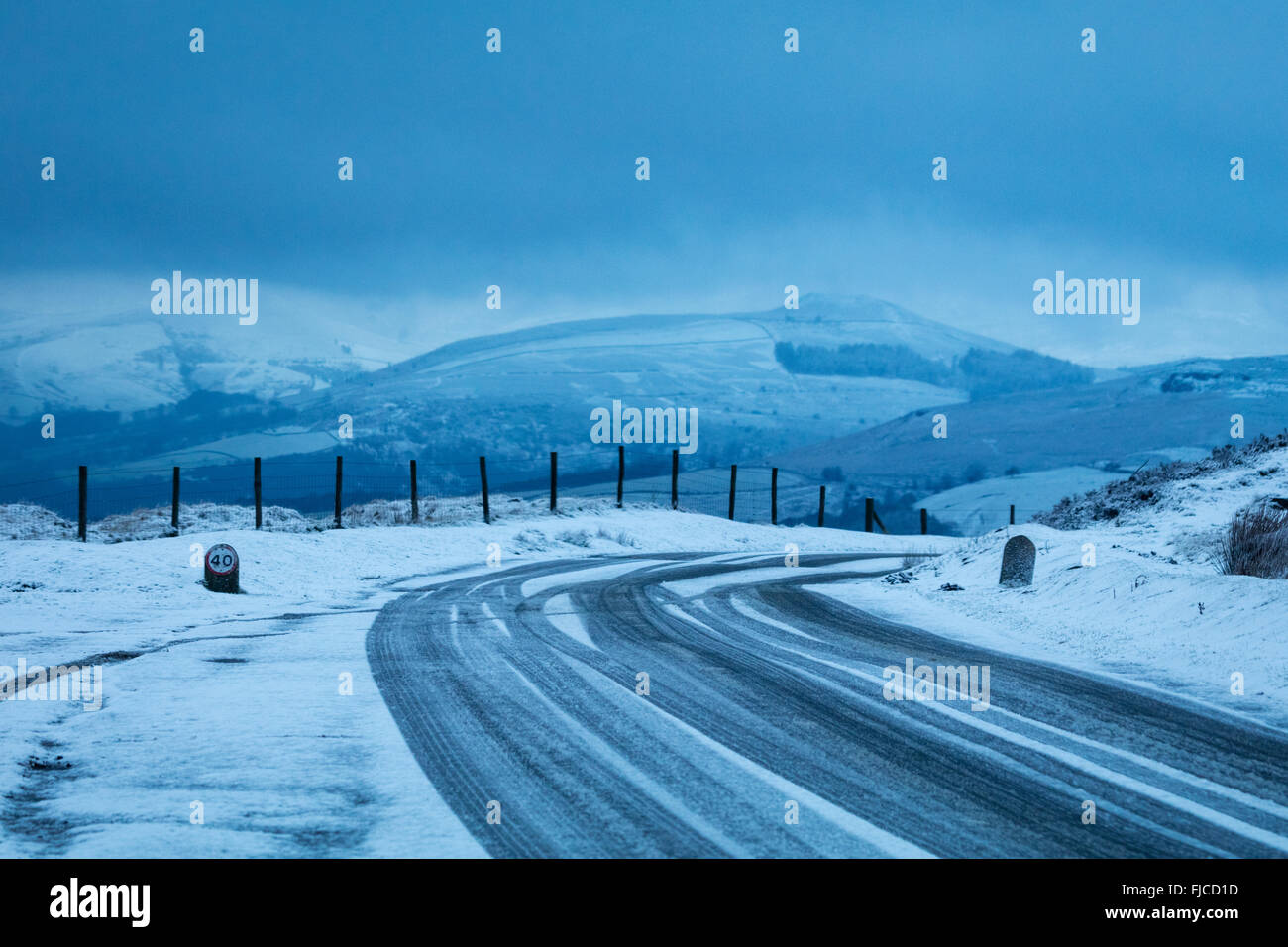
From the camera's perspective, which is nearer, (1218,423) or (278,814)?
(278,814)

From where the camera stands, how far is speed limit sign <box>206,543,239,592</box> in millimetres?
16500

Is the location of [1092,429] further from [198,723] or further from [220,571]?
[198,723]

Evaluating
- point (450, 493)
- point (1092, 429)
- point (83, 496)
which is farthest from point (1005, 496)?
point (83, 496)

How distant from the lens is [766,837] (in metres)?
5.11

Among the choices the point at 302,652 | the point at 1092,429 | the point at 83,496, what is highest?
the point at 1092,429

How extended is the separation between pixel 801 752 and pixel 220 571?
12395mm

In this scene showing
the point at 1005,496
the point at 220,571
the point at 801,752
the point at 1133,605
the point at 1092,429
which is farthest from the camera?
the point at 1092,429

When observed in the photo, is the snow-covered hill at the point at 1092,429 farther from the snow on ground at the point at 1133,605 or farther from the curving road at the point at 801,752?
the curving road at the point at 801,752

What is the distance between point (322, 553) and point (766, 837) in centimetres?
1872

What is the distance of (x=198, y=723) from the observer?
7535mm

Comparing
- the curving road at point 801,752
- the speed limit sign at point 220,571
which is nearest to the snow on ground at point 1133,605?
the curving road at point 801,752

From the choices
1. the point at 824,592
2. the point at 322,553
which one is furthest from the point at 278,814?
the point at 322,553

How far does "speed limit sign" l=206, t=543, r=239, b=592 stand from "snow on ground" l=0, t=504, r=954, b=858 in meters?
0.32
